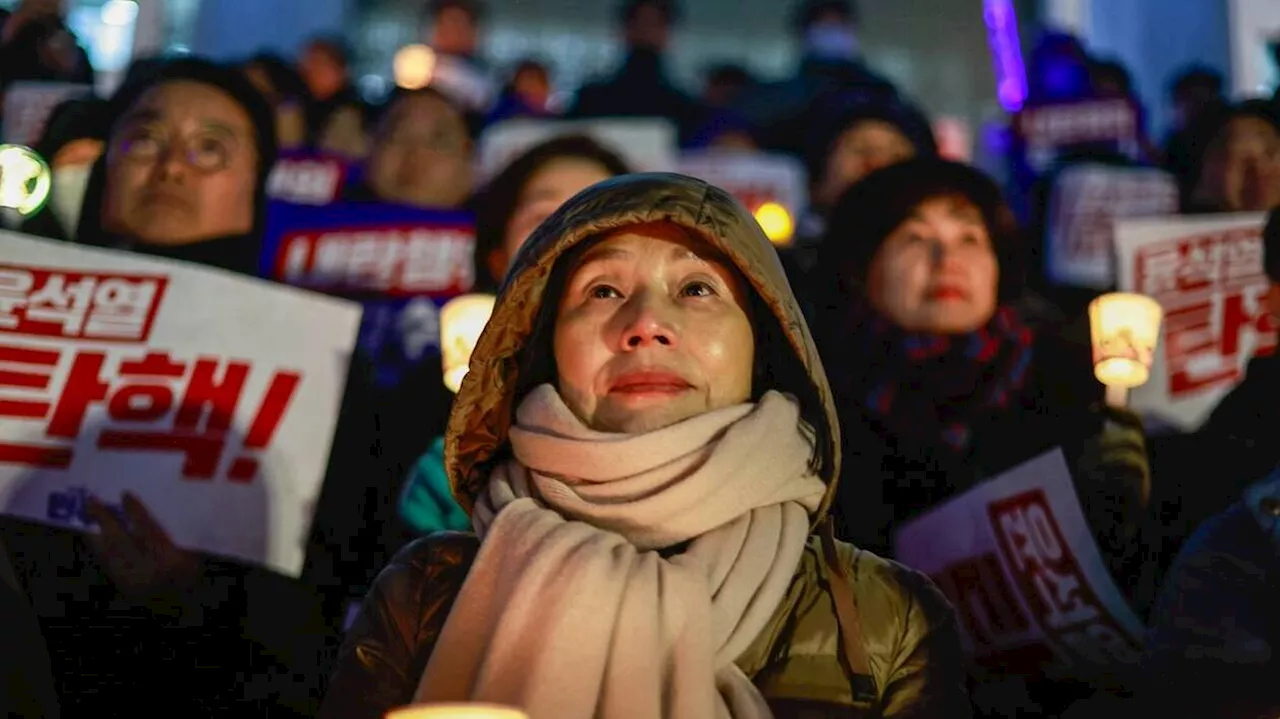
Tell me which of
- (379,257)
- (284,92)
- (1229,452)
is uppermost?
(284,92)

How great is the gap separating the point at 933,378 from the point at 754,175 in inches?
95.9

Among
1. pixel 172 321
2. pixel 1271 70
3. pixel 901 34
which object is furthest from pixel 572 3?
pixel 172 321

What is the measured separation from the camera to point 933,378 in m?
4.35

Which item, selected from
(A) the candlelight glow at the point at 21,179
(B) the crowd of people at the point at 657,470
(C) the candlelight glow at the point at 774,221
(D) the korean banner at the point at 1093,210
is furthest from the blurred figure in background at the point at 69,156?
(D) the korean banner at the point at 1093,210

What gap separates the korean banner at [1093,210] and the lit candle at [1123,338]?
9.59ft

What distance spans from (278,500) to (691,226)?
1564mm

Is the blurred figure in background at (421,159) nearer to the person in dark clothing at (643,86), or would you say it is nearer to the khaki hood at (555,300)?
the person in dark clothing at (643,86)

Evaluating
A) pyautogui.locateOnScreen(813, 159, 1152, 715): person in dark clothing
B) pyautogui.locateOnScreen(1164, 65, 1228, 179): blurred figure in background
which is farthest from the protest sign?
pyautogui.locateOnScreen(813, 159, 1152, 715): person in dark clothing

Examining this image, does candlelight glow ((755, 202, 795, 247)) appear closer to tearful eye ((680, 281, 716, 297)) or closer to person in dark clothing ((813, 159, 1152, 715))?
person in dark clothing ((813, 159, 1152, 715))

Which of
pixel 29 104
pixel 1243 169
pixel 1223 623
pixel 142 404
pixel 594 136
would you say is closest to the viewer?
pixel 1223 623

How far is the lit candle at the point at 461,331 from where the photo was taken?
388 cm

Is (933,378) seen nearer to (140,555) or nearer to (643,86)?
(140,555)

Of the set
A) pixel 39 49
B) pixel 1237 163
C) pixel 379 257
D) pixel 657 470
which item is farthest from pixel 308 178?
pixel 657 470

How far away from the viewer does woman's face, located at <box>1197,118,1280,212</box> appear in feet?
20.4
